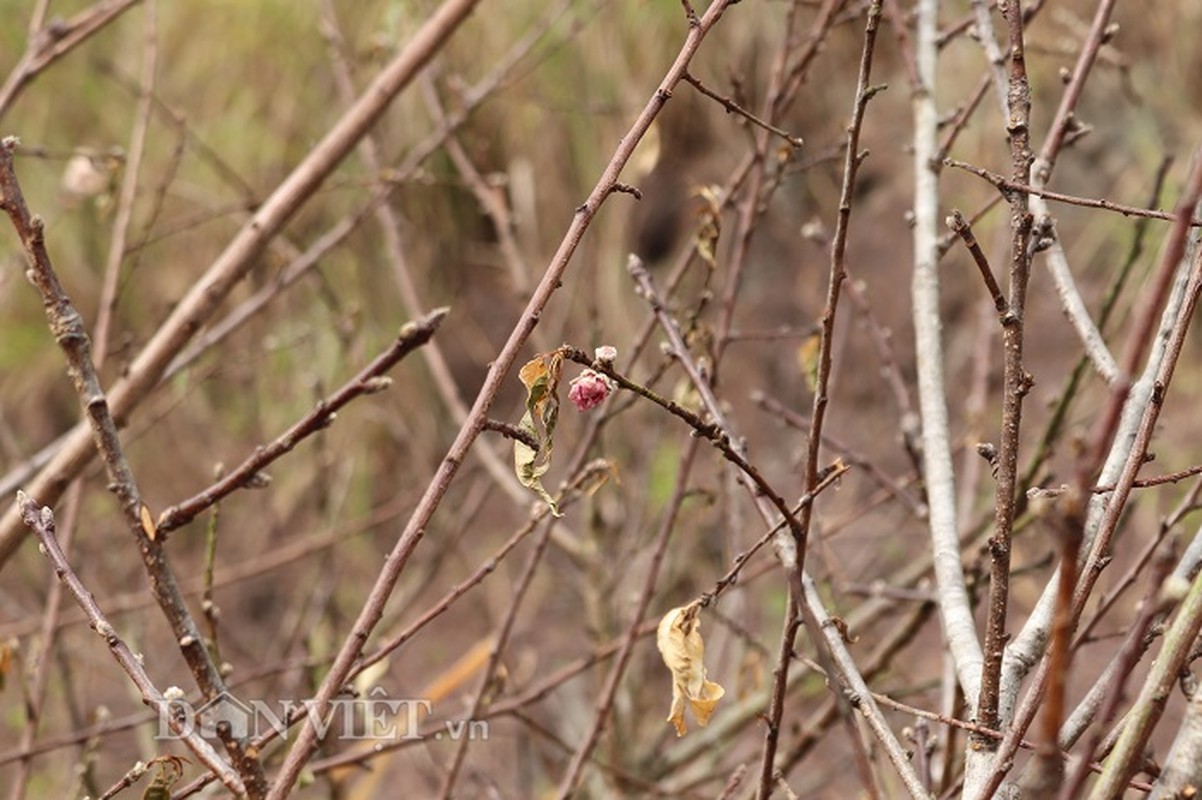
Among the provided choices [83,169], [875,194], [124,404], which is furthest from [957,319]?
[124,404]

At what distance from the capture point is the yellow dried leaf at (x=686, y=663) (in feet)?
2.68

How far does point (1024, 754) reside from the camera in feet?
4.75

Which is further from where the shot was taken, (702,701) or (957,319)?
(957,319)

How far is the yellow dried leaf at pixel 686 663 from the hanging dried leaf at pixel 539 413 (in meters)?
0.11

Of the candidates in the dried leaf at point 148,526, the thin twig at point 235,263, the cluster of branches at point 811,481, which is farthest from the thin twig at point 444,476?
the thin twig at point 235,263

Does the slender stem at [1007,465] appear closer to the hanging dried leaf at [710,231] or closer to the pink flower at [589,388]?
the pink flower at [589,388]

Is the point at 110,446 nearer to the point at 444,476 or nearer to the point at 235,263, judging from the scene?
the point at 444,476

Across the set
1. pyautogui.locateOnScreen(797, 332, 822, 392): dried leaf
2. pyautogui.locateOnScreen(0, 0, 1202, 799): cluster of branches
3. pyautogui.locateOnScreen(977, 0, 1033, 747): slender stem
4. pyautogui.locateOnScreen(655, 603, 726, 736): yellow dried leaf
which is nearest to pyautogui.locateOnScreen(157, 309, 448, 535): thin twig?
pyautogui.locateOnScreen(0, 0, 1202, 799): cluster of branches

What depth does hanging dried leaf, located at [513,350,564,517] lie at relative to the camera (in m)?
0.78

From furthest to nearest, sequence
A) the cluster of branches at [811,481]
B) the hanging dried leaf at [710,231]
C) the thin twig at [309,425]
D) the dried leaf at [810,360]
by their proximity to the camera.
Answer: the dried leaf at [810,360] → the hanging dried leaf at [710,231] → the thin twig at [309,425] → the cluster of branches at [811,481]

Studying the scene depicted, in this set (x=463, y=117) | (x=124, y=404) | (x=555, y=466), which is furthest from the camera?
(x=555, y=466)

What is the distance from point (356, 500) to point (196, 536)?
527 millimetres

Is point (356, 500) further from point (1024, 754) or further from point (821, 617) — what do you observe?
point (821, 617)

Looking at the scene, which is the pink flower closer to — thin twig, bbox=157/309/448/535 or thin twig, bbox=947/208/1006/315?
thin twig, bbox=157/309/448/535
